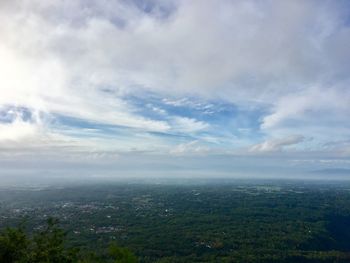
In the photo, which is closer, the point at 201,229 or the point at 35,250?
the point at 35,250

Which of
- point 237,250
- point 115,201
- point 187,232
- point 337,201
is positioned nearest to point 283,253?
point 237,250

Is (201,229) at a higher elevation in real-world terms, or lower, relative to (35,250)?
lower

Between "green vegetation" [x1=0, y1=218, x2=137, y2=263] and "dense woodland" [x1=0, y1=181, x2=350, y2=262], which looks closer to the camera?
"green vegetation" [x1=0, y1=218, x2=137, y2=263]

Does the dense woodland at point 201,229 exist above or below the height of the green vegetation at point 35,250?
below

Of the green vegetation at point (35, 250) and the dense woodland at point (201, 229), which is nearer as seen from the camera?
the green vegetation at point (35, 250)

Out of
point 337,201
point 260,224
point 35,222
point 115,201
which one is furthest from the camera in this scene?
point 337,201

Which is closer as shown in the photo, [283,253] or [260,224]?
[283,253]

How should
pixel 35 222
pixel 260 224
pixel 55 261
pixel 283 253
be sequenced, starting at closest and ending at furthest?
pixel 55 261 < pixel 283 253 < pixel 35 222 < pixel 260 224

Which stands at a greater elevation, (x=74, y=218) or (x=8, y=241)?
(x=8, y=241)

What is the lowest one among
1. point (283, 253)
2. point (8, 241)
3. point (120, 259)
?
point (283, 253)

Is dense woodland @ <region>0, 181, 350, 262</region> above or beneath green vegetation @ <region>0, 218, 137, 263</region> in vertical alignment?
beneath

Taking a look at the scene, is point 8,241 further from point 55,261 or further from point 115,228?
point 115,228
